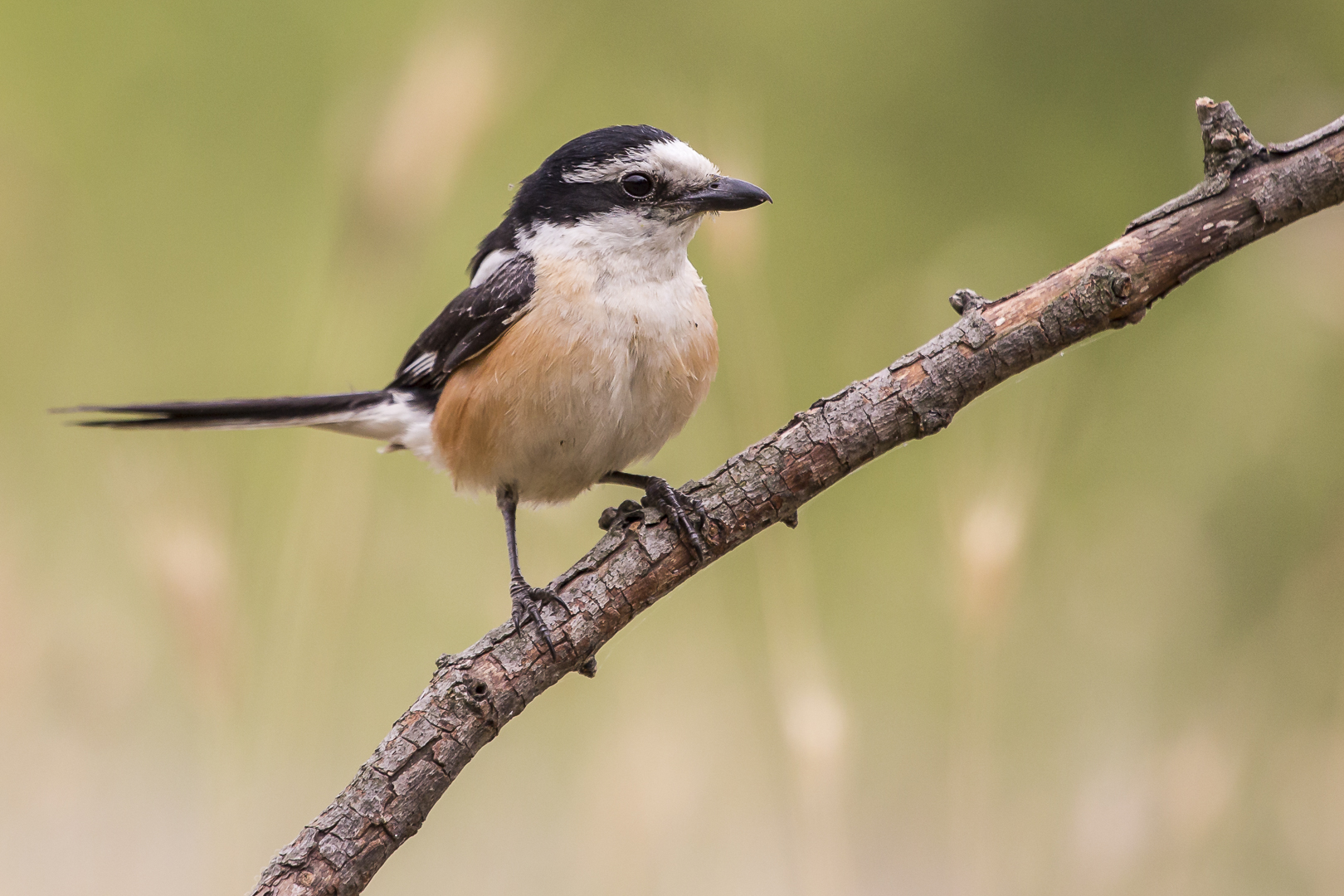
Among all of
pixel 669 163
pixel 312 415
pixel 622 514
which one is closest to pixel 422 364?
pixel 312 415

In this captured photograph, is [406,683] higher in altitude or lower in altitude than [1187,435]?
higher

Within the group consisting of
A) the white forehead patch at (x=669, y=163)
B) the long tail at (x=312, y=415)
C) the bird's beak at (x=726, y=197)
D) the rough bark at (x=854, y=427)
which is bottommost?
the rough bark at (x=854, y=427)

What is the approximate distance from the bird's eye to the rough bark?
0.68m

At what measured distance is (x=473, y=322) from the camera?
2.17 m

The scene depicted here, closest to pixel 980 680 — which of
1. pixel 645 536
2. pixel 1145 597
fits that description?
pixel 1145 597

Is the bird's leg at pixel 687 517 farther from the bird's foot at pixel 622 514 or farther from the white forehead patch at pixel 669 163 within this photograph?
the white forehead patch at pixel 669 163

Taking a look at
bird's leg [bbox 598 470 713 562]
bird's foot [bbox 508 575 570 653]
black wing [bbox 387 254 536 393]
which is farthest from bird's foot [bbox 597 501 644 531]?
black wing [bbox 387 254 536 393]

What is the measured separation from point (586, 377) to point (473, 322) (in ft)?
1.04

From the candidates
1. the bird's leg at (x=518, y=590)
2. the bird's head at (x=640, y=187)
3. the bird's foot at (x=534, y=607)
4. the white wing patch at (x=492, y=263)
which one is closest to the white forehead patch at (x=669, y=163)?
the bird's head at (x=640, y=187)

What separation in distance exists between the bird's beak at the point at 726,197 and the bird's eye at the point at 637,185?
0.07 metres

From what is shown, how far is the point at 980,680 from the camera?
2.00 meters

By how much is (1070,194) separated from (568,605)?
8.02ft

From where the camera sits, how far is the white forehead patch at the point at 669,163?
2.10m

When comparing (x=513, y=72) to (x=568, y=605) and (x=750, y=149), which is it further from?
(x=568, y=605)
